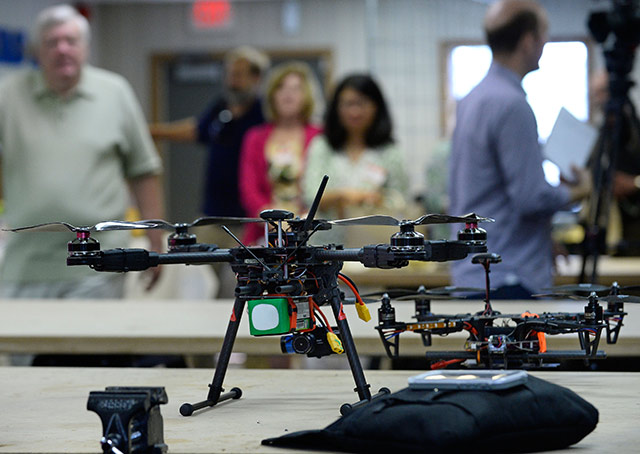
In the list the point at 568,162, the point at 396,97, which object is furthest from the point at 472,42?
the point at 568,162

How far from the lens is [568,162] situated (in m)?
2.31

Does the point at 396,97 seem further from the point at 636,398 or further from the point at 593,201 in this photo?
the point at 636,398

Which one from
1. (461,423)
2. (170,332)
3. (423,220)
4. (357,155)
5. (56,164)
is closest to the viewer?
(461,423)

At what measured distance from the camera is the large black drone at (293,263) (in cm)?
109

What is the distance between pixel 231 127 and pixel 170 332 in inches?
119

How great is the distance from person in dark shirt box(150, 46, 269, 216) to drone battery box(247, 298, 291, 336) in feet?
12.3

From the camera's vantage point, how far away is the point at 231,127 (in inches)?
193

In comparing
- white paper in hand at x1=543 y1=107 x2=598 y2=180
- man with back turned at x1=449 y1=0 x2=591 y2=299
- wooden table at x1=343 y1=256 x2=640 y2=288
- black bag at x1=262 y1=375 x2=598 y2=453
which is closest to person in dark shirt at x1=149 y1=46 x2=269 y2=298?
wooden table at x1=343 y1=256 x2=640 y2=288

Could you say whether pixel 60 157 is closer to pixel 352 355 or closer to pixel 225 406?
pixel 225 406

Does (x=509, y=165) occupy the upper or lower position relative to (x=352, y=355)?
upper

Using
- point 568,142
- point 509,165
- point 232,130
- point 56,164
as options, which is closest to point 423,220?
point 568,142

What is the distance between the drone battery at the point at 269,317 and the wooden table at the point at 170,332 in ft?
2.00

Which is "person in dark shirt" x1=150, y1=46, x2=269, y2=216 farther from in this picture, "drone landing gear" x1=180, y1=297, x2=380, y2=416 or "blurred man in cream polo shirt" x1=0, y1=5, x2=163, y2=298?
"drone landing gear" x1=180, y1=297, x2=380, y2=416

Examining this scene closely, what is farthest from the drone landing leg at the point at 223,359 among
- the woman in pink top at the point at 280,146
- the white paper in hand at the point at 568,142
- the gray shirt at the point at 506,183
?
the woman in pink top at the point at 280,146
